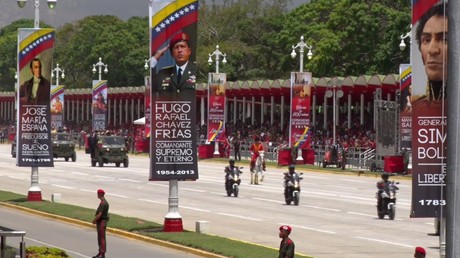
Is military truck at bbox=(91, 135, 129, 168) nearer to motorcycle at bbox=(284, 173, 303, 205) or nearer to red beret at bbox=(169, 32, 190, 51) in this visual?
motorcycle at bbox=(284, 173, 303, 205)

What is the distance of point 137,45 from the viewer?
154 meters

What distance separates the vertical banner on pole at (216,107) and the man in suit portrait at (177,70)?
46773 millimetres

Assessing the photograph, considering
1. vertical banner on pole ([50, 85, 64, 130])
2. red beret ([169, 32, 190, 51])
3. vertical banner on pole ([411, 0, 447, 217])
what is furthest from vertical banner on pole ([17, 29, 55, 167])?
vertical banner on pole ([50, 85, 64, 130])

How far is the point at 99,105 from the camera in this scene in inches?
3713

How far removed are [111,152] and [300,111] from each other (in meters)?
11.7

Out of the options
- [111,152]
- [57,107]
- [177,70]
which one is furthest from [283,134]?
[177,70]

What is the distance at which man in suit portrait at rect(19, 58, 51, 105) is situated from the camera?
128ft

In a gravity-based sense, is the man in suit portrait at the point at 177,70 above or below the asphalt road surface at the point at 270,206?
above

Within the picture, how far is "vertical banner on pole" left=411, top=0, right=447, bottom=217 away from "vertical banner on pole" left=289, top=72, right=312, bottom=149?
52.3 m

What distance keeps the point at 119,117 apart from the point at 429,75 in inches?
4445

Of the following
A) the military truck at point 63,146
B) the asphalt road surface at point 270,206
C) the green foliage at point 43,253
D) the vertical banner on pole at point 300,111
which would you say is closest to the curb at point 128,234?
the asphalt road surface at point 270,206

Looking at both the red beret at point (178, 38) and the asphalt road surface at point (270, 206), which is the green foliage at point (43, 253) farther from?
the red beret at point (178, 38)

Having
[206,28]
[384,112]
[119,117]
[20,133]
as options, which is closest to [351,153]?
[384,112]

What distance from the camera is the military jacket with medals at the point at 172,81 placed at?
29.0 m
